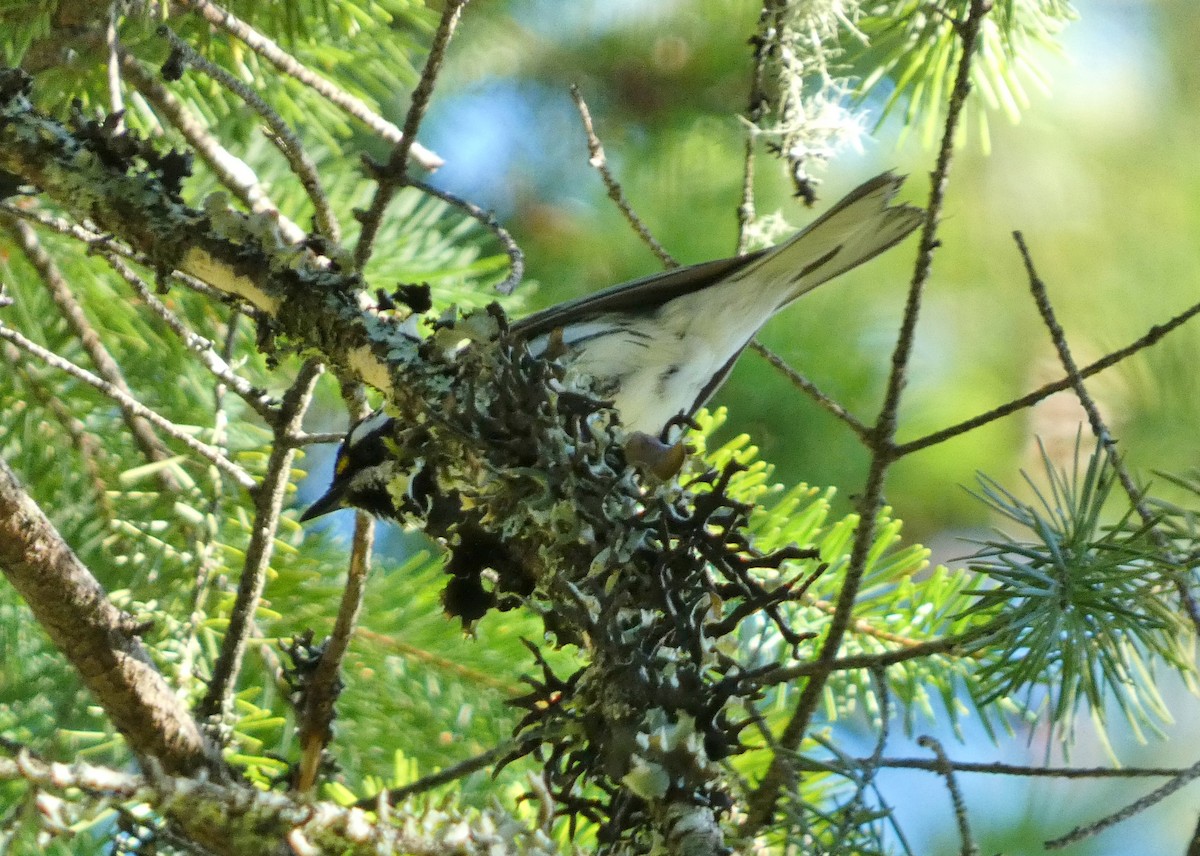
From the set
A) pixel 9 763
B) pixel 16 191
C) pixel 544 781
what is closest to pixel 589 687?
pixel 544 781

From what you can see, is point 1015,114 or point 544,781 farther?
point 1015,114

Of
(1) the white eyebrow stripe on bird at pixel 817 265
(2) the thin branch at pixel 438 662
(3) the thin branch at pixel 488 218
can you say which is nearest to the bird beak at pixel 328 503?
(2) the thin branch at pixel 438 662

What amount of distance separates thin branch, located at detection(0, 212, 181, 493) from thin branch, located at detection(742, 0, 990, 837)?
1.02m

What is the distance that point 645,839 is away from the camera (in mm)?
954

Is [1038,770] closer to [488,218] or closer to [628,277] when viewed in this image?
[488,218]

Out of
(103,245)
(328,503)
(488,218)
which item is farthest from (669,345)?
(103,245)

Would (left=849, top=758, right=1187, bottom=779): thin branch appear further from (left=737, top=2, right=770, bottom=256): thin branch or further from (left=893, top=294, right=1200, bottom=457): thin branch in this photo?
(left=737, top=2, right=770, bottom=256): thin branch

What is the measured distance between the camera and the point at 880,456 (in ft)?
4.64

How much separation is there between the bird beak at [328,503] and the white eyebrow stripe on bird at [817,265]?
0.89 meters

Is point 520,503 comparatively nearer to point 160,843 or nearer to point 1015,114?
point 160,843

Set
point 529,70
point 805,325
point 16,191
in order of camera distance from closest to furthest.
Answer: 1. point 16,191
2. point 805,325
3. point 529,70

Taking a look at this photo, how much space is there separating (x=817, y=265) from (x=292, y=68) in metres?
0.98

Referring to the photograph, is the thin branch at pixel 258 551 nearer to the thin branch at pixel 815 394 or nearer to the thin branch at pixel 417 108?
the thin branch at pixel 417 108

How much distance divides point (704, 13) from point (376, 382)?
221 cm
